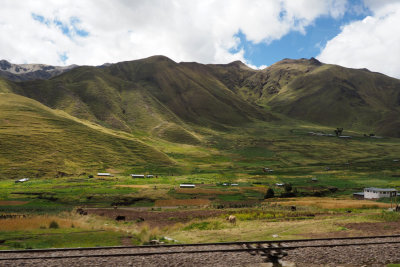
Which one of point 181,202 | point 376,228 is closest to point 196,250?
point 376,228

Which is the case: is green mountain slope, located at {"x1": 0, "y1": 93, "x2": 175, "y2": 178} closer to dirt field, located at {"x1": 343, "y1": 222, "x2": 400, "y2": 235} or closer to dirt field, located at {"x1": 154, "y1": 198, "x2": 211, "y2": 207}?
dirt field, located at {"x1": 154, "y1": 198, "x2": 211, "y2": 207}

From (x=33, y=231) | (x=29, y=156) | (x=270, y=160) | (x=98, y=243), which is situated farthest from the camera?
(x=270, y=160)

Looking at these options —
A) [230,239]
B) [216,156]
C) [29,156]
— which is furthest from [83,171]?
[230,239]

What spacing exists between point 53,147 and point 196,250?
12264cm

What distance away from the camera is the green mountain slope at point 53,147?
111875 millimetres

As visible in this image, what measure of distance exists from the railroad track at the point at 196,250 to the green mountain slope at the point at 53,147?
3751 inches

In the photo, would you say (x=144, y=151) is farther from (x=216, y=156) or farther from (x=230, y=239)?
(x=230, y=239)

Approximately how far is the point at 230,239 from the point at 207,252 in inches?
258

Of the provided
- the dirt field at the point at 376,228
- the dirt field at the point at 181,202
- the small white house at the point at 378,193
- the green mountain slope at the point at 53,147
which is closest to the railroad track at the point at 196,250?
the dirt field at the point at 376,228

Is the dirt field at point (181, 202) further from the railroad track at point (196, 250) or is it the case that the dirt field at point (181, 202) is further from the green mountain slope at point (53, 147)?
the green mountain slope at point (53, 147)

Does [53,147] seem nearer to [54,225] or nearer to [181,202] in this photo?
[181,202]

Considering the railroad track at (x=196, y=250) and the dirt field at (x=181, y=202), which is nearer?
the railroad track at (x=196, y=250)

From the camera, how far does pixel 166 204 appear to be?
2670 inches

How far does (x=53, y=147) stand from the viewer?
128 metres
